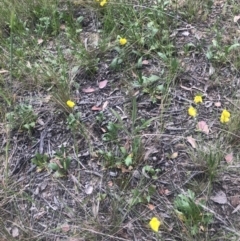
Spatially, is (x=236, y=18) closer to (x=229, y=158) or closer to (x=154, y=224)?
(x=229, y=158)

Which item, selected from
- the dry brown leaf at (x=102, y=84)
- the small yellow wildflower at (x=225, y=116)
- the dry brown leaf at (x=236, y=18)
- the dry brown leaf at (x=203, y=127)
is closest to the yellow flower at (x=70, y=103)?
the dry brown leaf at (x=102, y=84)

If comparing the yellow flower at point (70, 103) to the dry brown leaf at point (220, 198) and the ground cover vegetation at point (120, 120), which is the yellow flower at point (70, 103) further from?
the dry brown leaf at point (220, 198)

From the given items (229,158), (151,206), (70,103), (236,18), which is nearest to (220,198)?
(229,158)

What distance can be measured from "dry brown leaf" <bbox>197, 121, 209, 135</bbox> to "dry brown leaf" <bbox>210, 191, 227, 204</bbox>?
13.9 inches

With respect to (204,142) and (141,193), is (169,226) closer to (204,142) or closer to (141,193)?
(141,193)

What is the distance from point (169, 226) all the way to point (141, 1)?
1.58 metres

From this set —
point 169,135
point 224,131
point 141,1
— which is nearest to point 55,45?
point 141,1

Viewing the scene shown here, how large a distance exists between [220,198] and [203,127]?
1.36 feet

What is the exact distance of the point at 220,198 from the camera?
1.93 metres

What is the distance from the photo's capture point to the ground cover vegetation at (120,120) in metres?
1.91

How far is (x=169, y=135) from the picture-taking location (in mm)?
2172

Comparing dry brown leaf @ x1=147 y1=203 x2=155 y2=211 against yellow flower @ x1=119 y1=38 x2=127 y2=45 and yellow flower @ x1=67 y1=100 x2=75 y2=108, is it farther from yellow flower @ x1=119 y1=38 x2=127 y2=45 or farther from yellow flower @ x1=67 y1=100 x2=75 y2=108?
yellow flower @ x1=119 y1=38 x2=127 y2=45

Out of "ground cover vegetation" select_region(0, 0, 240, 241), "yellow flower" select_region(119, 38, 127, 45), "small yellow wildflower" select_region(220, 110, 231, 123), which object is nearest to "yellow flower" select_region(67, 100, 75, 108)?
"ground cover vegetation" select_region(0, 0, 240, 241)

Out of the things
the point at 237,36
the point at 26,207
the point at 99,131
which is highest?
the point at 237,36
